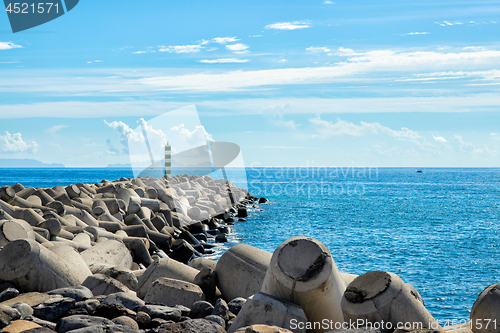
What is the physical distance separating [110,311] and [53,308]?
0.63m

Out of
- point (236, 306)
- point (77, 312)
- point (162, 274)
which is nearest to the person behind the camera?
point (77, 312)

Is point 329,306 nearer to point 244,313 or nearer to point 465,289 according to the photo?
point 244,313

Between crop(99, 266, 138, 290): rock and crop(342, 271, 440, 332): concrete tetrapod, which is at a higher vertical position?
Result: crop(342, 271, 440, 332): concrete tetrapod

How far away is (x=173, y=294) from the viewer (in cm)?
558

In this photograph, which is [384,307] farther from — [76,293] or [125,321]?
[76,293]

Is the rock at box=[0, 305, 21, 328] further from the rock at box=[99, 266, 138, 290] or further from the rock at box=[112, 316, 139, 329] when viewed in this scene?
the rock at box=[99, 266, 138, 290]

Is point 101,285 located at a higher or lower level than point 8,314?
lower

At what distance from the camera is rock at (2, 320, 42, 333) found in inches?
150

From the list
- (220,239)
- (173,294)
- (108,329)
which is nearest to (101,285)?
(173,294)

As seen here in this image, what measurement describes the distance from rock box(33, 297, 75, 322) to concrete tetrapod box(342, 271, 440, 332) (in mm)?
3055

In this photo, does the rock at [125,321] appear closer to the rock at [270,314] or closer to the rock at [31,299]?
the rock at [270,314]

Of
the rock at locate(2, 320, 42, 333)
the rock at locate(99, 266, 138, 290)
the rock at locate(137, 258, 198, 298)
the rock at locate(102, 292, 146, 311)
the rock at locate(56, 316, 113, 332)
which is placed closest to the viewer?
the rock at locate(2, 320, 42, 333)

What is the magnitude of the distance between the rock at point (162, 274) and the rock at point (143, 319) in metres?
1.81

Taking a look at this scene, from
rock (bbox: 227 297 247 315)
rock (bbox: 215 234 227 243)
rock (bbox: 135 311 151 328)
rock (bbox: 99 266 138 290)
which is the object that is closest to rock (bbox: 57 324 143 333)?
rock (bbox: 135 311 151 328)
